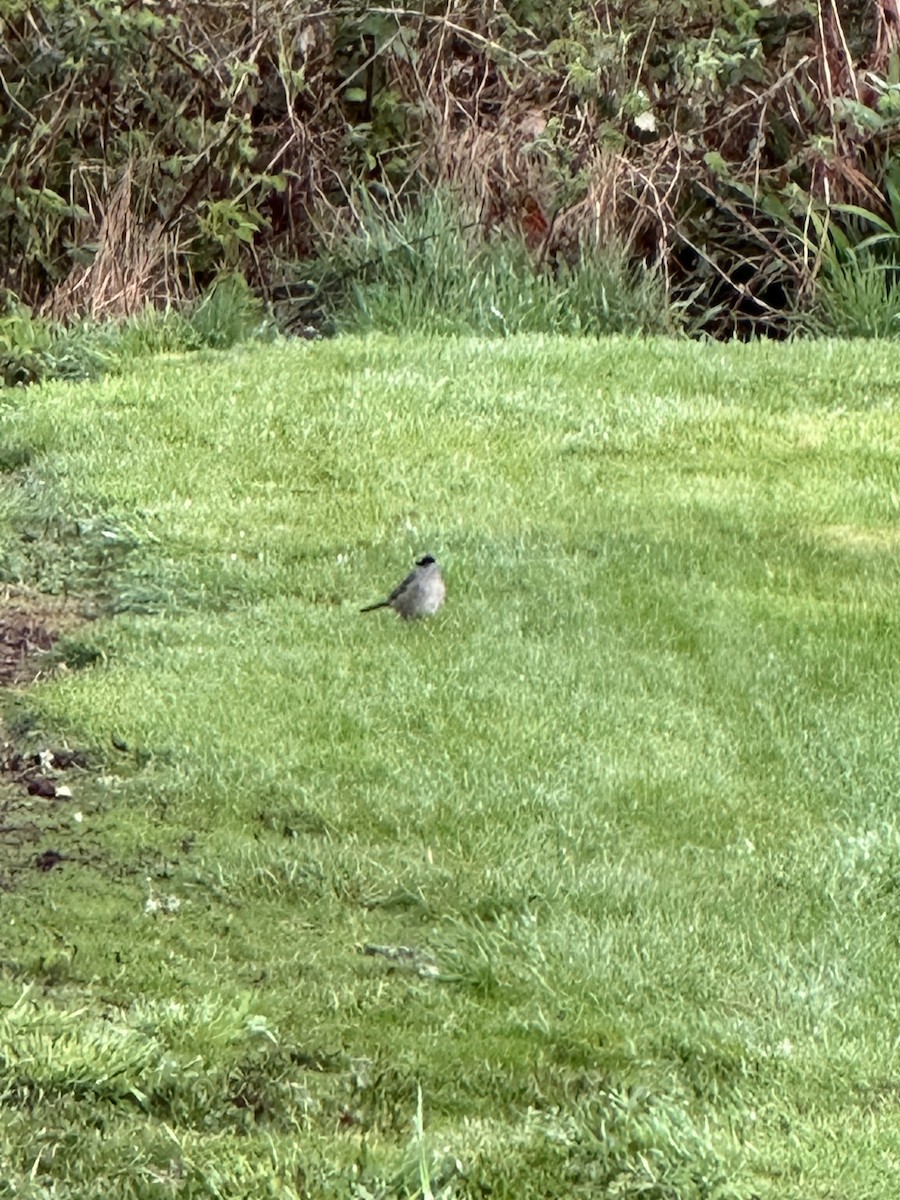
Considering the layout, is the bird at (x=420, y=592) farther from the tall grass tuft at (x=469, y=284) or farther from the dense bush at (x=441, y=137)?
the dense bush at (x=441, y=137)

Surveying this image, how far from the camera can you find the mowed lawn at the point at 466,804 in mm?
3715

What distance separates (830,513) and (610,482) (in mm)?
869

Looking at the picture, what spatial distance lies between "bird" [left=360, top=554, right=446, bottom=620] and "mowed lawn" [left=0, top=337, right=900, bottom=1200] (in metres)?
0.07

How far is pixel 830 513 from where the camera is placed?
23.2 ft

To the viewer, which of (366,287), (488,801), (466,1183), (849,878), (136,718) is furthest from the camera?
(366,287)

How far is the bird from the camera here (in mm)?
6043

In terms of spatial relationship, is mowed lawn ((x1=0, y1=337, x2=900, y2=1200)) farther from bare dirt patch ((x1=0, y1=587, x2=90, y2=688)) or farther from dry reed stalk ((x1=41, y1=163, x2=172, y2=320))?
dry reed stalk ((x1=41, y1=163, x2=172, y2=320))

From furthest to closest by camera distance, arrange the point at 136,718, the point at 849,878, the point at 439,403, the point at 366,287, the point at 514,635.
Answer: the point at 366,287 → the point at 439,403 → the point at 514,635 → the point at 136,718 → the point at 849,878

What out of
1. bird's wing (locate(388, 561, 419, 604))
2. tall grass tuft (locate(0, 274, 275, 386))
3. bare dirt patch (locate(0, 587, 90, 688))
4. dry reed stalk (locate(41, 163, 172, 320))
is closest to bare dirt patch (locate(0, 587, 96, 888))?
bare dirt patch (locate(0, 587, 90, 688))

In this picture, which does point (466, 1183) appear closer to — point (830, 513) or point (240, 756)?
point (240, 756)

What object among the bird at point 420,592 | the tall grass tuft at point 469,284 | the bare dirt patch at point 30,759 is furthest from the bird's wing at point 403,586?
the tall grass tuft at point 469,284

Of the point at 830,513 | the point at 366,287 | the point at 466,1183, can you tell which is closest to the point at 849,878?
the point at 466,1183

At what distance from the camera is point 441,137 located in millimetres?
10781

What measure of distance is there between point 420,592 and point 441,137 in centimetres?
533
